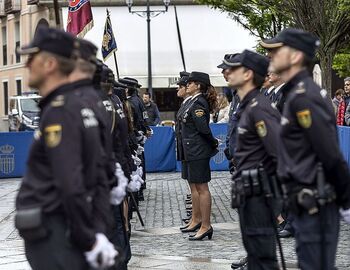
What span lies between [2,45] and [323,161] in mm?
48546

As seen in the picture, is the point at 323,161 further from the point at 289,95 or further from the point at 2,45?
the point at 2,45

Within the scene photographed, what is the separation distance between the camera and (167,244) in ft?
35.5

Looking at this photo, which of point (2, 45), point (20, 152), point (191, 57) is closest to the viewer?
point (20, 152)

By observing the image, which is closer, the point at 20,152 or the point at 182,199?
the point at 182,199

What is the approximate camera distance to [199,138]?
1139 centimetres

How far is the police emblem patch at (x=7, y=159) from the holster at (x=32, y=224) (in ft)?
50.3

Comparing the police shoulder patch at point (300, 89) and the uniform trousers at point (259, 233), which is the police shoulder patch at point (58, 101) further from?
the uniform trousers at point (259, 233)

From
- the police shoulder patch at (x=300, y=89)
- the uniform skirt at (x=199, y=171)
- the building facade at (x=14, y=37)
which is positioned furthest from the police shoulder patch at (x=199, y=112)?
the building facade at (x=14, y=37)

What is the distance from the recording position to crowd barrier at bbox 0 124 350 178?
20109mm

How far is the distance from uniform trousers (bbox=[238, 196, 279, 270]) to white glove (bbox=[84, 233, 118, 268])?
7.16 feet

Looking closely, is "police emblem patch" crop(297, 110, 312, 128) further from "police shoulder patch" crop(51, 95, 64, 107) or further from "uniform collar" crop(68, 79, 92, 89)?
"police shoulder patch" crop(51, 95, 64, 107)

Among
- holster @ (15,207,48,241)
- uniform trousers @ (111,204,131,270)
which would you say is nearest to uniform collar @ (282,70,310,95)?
holster @ (15,207,48,241)

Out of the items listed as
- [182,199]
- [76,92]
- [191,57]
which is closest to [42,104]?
[76,92]

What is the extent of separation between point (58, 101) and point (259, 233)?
99.3 inches
